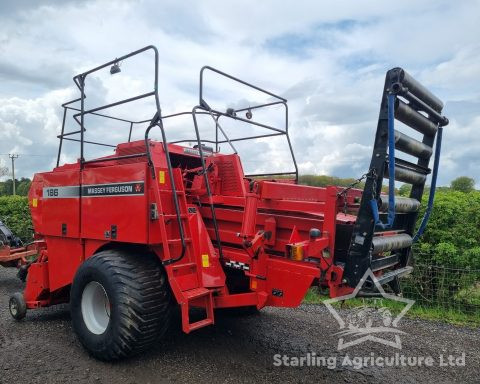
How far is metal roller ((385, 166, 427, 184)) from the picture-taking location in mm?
3859

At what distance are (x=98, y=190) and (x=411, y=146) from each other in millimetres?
3365

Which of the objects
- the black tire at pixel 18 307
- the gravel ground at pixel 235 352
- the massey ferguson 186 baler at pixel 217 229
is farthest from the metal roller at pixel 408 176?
the black tire at pixel 18 307

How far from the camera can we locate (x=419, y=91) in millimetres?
3857

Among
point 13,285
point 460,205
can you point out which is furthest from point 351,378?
point 13,285

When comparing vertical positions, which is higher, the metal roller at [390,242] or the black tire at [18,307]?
the metal roller at [390,242]

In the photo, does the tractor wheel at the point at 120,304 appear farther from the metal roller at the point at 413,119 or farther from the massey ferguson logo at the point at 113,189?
the metal roller at the point at 413,119

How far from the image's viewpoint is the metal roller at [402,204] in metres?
3.77

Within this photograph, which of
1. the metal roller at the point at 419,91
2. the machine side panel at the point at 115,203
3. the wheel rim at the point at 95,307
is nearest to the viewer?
the metal roller at the point at 419,91

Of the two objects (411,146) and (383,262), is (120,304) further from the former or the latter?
(411,146)

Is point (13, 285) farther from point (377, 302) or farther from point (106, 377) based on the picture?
point (377, 302)

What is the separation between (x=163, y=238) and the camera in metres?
4.29

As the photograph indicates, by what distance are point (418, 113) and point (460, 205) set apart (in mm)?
3804

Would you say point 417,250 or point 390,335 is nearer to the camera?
point 390,335

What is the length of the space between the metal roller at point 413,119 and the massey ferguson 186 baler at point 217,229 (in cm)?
1
